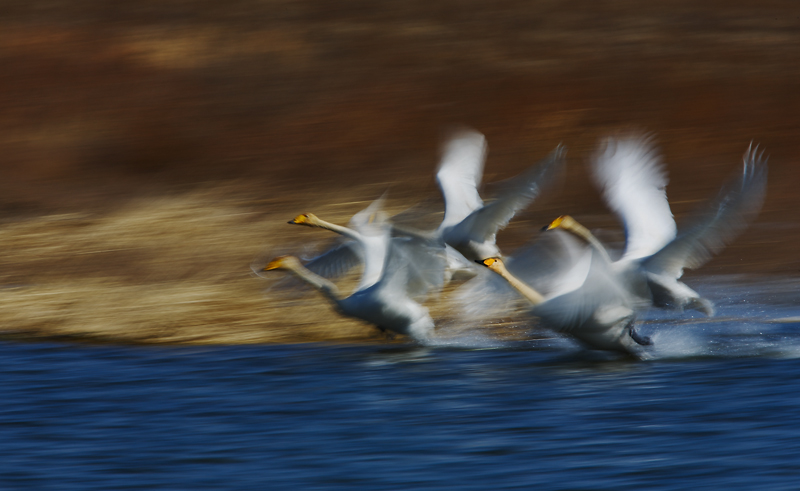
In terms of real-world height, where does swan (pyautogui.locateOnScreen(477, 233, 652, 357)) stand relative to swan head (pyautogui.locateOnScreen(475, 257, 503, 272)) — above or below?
below

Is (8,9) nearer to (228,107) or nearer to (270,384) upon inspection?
(228,107)

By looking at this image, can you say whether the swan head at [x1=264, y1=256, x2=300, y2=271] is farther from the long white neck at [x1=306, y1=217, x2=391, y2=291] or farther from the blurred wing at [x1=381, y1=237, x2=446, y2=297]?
the blurred wing at [x1=381, y1=237, x2=446, y2=297]

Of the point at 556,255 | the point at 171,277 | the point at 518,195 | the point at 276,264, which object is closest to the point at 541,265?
the point at 556,255

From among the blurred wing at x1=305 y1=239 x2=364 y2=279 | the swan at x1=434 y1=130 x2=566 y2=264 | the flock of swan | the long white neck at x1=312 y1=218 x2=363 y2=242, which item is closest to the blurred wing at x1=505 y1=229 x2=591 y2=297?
the flock of swan

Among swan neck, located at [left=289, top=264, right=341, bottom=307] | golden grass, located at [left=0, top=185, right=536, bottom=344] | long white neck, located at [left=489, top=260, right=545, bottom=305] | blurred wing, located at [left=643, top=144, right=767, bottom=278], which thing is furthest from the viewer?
golden grass, located at [left=0, top=185, right=536, bottom=344]

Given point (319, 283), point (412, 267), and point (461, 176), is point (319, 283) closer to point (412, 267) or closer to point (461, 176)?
point (412, 267)

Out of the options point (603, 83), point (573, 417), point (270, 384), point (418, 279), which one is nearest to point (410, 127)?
point (603, 83)

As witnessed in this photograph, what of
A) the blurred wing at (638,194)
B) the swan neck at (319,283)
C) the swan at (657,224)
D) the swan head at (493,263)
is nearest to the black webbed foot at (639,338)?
the swan at (657,224)

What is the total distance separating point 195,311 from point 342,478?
588cm

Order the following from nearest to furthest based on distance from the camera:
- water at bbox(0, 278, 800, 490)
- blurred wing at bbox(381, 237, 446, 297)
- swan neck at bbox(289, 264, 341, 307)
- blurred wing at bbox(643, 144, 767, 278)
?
water at bbox(0, 278, 800, 490) < blurred wing at bbox(643, 144, 767, 278) < blurred wing at bbox(381, 237, 446, 297) < swan neck at bbox(289, 264, 341, 307)

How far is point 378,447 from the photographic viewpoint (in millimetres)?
7070

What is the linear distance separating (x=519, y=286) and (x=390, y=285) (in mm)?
1272

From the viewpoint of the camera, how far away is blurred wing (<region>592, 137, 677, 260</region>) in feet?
29.5

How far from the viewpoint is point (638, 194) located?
363 inches
